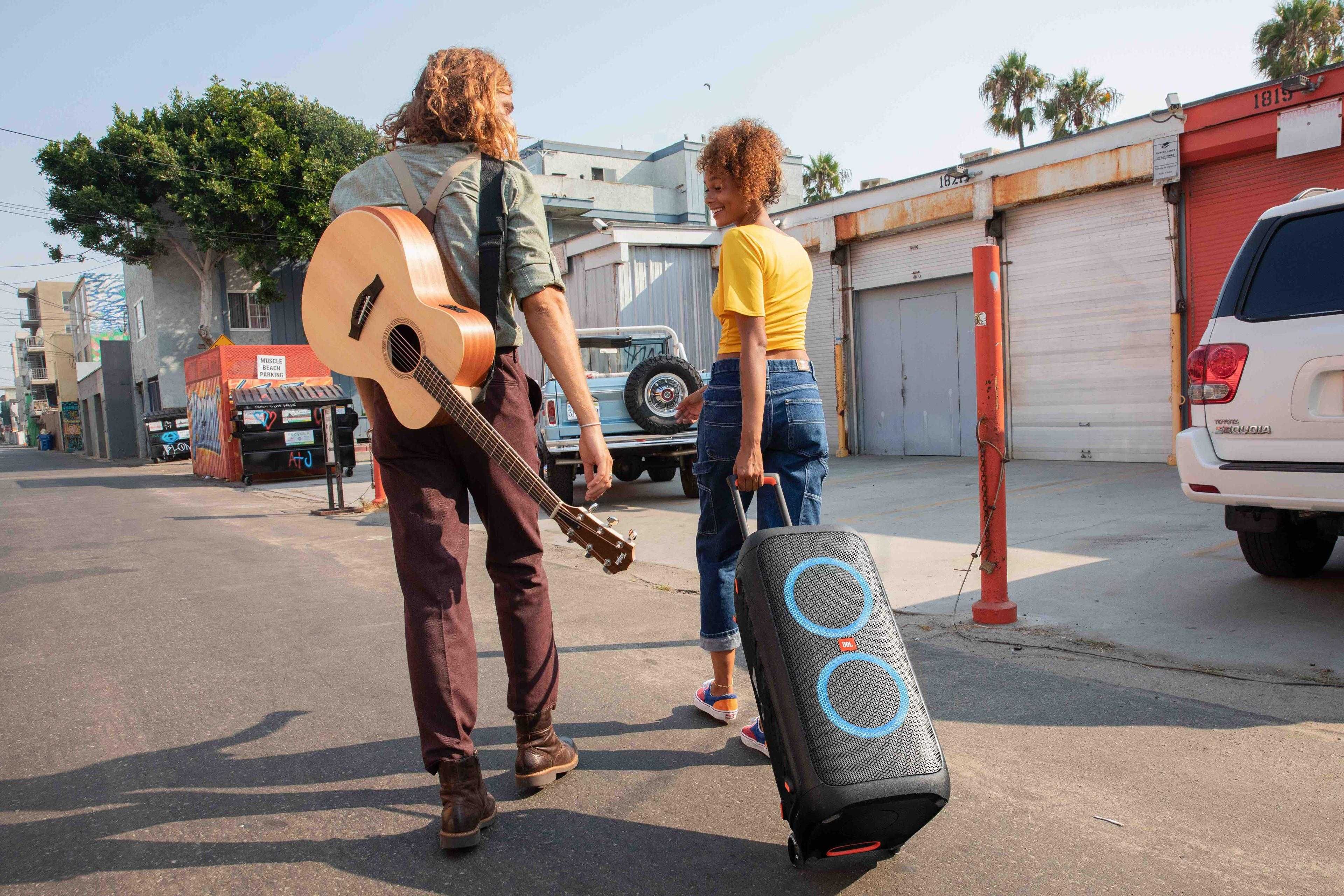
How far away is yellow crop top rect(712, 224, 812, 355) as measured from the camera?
2.68m

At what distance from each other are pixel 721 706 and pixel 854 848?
Answer: 1134 millimetres

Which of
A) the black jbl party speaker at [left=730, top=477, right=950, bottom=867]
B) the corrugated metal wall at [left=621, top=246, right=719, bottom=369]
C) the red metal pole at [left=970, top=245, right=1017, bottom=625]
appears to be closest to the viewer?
the black jbl party speaker at [left=730, top=477, right=950, bottom=867]

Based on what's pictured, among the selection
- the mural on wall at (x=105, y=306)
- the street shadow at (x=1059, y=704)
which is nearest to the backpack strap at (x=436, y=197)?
the street shadow at (x=1059, y=704)

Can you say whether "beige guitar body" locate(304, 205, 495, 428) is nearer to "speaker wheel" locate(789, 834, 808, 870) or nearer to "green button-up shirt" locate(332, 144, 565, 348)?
"green button-up shirt" locate(332, 144, 565, 348)

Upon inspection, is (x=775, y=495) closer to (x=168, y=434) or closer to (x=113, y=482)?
(x=113, y=482)

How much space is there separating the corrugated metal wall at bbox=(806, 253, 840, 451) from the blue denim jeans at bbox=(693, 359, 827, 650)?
13.2m

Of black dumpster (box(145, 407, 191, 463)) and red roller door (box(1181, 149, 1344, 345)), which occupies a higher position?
red roller door (box(1181, 149, 1344, 345))

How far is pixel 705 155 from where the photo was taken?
2.96 meters

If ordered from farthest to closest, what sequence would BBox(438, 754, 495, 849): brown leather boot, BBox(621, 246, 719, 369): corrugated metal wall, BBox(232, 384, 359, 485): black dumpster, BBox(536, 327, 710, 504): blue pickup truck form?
BBox(621, 246, 719, 369): corrugated metal wall < BBox(232, 384, 359, 485): black dumpster < BBox(536, 327, 710, 504): blue pickup truck < BBox(438, 754, 495, 849): brown leather boot

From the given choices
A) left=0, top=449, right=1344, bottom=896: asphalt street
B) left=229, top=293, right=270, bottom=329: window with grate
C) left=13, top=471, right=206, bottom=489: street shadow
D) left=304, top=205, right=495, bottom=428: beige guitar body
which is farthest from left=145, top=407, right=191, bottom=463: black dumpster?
left=304, top=205, right=495, bottom=428: beige guitar body

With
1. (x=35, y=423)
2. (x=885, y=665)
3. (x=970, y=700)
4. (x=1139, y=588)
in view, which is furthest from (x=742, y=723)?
(x=35, y=423)

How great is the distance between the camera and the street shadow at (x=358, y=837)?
2133 millimetres

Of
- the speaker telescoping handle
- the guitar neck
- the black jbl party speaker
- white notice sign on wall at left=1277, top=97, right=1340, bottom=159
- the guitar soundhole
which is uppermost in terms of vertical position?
white notice sign on wall at left=1277, top=97, right=1340, bottom=159

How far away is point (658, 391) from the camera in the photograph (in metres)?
9.48
